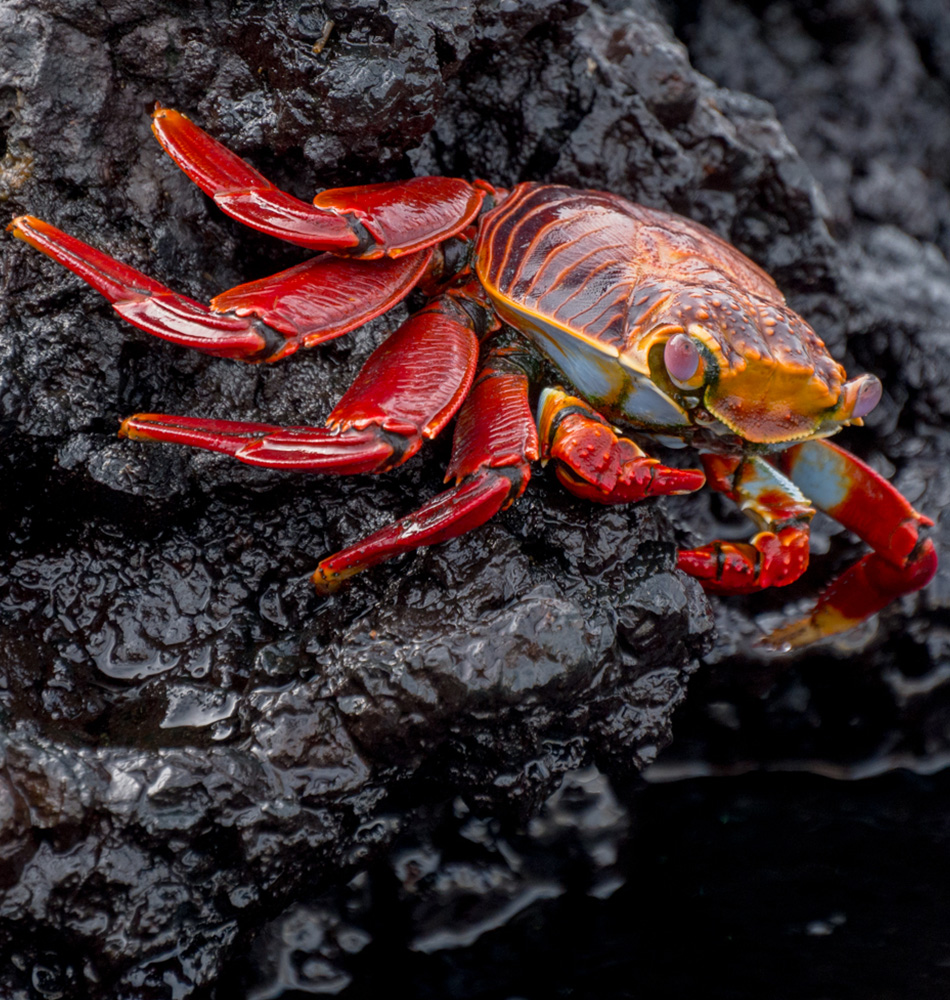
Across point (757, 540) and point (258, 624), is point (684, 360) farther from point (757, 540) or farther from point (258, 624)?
point (258, 624)

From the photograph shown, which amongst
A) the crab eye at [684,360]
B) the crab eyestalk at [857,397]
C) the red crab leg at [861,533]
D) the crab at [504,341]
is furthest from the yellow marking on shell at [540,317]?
the red crab leg at [861,533]

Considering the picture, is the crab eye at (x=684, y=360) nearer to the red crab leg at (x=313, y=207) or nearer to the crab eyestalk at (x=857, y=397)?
the crab eyestalk at (x=857, y=397)

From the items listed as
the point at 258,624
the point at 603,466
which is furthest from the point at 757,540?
the point at 258,624

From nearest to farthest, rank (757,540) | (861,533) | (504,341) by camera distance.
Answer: (504,341)
(757,540)
(861,533)

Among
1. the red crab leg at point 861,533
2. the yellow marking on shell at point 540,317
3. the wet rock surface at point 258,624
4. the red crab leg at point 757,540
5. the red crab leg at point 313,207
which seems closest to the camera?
the wet rock surface at point 258,624

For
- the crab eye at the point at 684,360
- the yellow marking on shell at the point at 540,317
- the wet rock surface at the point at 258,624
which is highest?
the crab eye at the point at 684,360

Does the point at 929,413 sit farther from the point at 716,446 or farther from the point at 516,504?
the point at 516,504
